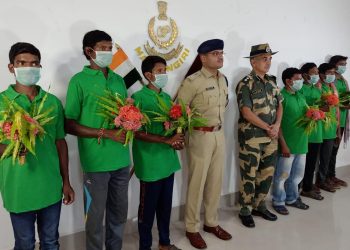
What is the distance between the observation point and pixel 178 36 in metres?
3.18

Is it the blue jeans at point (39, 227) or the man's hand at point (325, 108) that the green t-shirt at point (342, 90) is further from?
the blue jeans at point (39, 227)

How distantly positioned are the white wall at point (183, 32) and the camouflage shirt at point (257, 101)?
0.44 meters

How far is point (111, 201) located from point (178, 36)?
172 centimetres

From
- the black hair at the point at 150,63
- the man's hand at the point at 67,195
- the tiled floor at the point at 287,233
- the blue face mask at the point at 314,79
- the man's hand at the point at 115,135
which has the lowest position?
the tiled floor at the point at 287,233

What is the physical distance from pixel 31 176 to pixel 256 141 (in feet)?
7.09

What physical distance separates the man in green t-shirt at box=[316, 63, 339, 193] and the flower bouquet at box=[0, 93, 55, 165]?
3.42 m

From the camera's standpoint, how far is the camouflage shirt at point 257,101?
3.20 metres

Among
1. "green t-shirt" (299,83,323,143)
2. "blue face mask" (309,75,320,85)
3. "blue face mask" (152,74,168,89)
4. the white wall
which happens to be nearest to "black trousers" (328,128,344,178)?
the white wall

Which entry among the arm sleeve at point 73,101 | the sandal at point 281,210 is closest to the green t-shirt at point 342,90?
the sandal at point 281,210

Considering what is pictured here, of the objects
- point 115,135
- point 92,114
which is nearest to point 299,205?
point 115,135

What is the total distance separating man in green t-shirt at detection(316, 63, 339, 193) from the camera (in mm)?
4105

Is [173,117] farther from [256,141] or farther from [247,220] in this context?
[247,220]

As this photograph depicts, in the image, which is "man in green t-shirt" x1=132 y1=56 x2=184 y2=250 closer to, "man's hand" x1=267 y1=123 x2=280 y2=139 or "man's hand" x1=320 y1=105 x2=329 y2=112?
"man's hand" x1=267 y1=123 x2=280 y2=139

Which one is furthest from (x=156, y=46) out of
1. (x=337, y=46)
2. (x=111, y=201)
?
(x=337, y=46)
